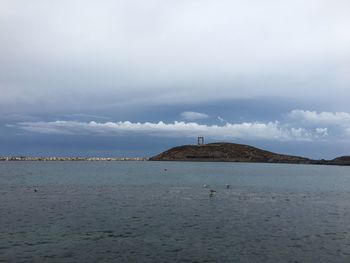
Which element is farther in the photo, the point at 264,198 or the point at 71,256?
the point at 264,198

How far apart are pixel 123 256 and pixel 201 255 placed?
5760 millimetres

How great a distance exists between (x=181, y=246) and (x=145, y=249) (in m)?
3.04

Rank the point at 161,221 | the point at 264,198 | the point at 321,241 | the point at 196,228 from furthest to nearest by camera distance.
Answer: the point at 264,198 → the point at 161,221 → the point at 196,228 → the point at 321,241

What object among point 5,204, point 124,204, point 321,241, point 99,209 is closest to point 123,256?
point 321,241

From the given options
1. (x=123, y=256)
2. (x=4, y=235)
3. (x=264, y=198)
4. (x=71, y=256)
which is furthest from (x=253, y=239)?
(x=264, y=198)

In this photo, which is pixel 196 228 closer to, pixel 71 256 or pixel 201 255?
pixel 201 255

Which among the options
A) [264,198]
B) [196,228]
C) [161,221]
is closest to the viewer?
[196,228]

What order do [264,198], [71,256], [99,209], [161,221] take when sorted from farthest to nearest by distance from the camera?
1. [264,198]
2. [99,209]
3. [161,221]
4. [71,256]

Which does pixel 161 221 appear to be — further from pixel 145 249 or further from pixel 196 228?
pixel 145 249

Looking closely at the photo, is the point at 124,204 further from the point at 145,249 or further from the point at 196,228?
the point at 145,249

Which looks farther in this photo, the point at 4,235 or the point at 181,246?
the point at 4,235

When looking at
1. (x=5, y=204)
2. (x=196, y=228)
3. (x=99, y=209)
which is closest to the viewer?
(x=196, y=228)

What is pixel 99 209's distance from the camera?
52.3 m

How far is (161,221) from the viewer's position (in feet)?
143
